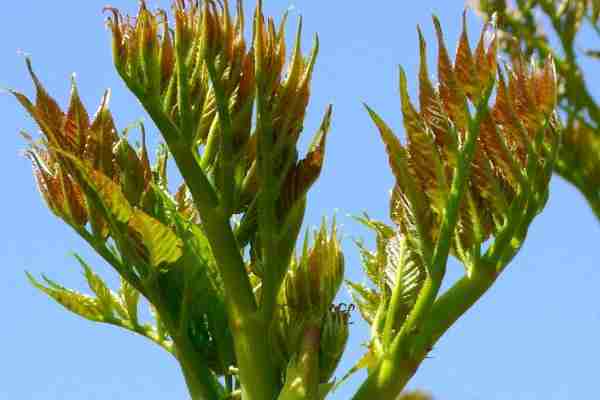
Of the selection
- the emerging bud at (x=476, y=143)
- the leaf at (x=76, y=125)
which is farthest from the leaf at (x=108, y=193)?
the emerging bud at (x=476, y=143)

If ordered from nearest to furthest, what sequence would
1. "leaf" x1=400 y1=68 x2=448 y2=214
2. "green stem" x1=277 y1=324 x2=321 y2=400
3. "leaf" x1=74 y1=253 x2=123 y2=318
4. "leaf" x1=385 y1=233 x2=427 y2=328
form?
"green stem" x1=277 y1=324 x2=321 y2=400 → "leaf" x1=400 y1=68 x2=448 y2=214 → "leaf" x1=385 y1=233 x2=427 y2=328 → "leaf" x1=74 y1=253 x2=123 y2=318

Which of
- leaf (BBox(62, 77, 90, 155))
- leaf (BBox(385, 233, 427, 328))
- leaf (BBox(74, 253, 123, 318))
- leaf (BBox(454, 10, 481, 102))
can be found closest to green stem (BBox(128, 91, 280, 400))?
leaf (BBox(62, 77, 90, 155))

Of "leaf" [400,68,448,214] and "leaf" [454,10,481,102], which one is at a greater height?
"leaf" [454,10,481,102]

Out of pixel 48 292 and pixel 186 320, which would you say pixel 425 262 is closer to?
pixel 186 320

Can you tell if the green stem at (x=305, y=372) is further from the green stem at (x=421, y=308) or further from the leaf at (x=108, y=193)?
the leaf at (x=108, y=193)

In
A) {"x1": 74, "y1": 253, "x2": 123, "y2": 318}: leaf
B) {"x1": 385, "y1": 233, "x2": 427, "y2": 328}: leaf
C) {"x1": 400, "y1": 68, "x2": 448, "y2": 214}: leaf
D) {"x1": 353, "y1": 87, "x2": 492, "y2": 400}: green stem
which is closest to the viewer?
{"x1": 353, "y1": 87, "x2": 492, "y2": 400}: green stem

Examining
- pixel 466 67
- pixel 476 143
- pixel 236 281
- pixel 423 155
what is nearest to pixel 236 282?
pixel 236 281

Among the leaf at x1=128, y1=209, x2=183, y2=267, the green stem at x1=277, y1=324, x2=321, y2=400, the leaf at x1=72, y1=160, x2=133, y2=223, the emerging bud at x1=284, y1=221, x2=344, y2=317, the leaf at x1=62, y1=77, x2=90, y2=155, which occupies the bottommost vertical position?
the green stem at x1=277, y1=324, x2=321, y2=400

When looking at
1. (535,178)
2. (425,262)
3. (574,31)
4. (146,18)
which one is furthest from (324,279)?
(574,31)

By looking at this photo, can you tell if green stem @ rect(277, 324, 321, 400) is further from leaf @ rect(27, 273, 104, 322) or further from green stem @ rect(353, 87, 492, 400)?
leaf @ rect(27, 273, 104, 322)
